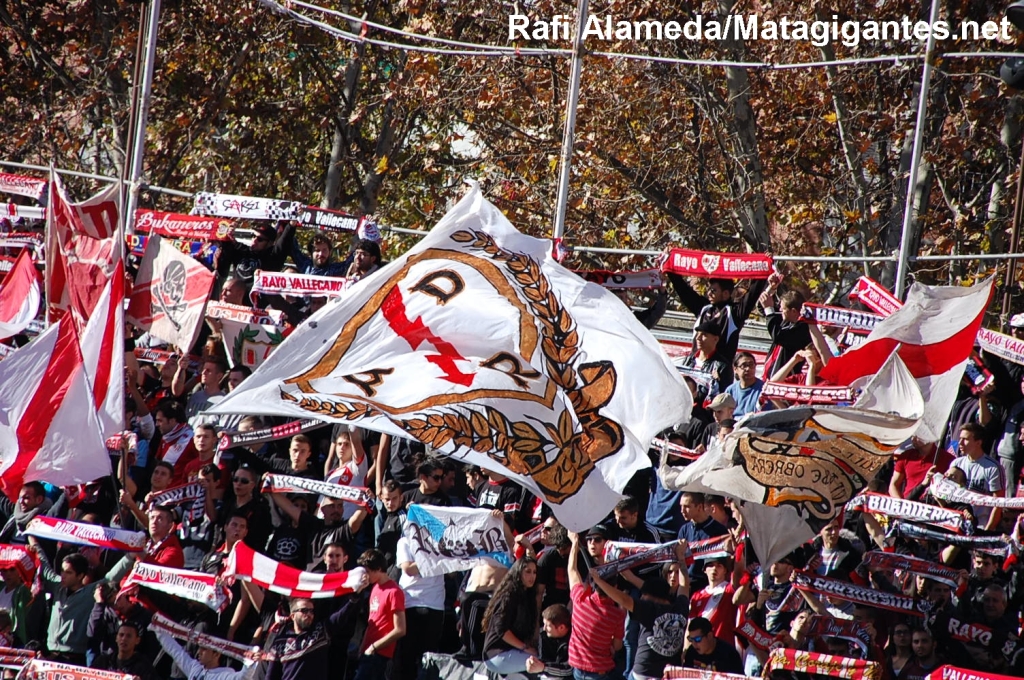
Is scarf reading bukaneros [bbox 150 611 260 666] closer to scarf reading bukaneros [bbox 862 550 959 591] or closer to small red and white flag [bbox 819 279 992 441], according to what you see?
scarf reading bukaneros [bbox 862 550 959 591]

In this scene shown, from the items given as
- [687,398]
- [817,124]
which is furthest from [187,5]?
[687,398]

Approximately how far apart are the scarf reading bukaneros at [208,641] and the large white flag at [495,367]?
284cm

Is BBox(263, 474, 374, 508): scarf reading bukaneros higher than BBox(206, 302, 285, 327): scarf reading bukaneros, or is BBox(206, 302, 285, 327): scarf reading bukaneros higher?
BBox(206, 302, 285, 327): scarf reading bukaneros

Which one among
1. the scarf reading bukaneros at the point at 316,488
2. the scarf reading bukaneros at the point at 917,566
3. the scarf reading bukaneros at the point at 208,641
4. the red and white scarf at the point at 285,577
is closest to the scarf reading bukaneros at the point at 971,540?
the scarf reading bukaneros at the point at 917,566

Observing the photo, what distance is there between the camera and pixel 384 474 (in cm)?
1316

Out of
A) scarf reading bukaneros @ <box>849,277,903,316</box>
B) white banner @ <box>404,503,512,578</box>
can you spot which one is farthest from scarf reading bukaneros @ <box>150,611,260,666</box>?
scarf reading bukaneros @ <box>849,277,903,316</box>

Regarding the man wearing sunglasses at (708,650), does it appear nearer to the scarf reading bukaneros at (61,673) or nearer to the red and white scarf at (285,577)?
the red and white scarf at (285,577)

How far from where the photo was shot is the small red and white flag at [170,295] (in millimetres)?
14133

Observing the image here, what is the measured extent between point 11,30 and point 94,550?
1417cm

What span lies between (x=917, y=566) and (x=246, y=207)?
7327mm

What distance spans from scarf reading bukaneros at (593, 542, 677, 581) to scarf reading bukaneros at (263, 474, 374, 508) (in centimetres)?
217

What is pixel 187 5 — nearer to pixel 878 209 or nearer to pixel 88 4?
pixel 88 4

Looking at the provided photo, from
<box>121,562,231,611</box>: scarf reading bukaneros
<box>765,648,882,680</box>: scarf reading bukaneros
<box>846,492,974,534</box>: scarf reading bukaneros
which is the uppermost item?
<box>846,492,974,534</box>: scarf reading bukaneros

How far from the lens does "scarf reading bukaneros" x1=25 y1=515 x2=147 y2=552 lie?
12.4 metres
